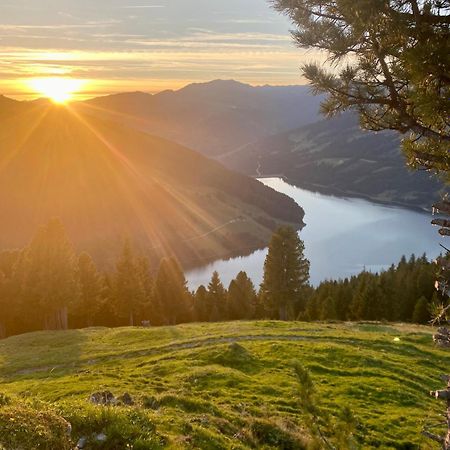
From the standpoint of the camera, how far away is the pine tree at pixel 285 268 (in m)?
64.9

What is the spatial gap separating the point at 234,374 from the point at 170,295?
53.8 meters

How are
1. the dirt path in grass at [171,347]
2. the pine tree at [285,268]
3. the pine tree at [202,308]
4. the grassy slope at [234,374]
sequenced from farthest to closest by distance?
1. the pine tree at [202,308]
2. the pine tree at [285,268]
3. the dirt path in grass at [171,347]
4. the grassy slope at [234,374]

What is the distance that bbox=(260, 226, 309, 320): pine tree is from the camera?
64938 mm

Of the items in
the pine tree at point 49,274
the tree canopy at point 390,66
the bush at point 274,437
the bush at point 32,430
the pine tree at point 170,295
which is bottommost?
the pine tree at point 170,295

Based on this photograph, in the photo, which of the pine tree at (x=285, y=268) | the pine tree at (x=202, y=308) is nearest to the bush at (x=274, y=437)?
the pine tree at (x=285, y=268)

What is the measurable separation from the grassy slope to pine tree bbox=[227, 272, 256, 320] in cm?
4076

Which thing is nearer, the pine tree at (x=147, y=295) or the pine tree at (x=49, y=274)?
the pine tree at (x=49, y=274)

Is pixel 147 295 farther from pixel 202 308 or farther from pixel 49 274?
pixel 49 274

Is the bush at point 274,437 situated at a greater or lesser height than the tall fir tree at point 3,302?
greater

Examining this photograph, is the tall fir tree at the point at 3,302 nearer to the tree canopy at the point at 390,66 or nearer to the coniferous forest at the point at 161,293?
the coniferous forest at the point at 161,293

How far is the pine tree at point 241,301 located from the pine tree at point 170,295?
9.30 meters

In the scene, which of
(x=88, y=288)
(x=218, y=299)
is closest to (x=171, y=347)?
(x=88, y=288)

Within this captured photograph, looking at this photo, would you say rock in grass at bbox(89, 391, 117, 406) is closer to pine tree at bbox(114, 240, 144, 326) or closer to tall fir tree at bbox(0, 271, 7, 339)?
tall fir tree at bbox(0, 271, 7, 339)

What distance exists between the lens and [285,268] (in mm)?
65312
